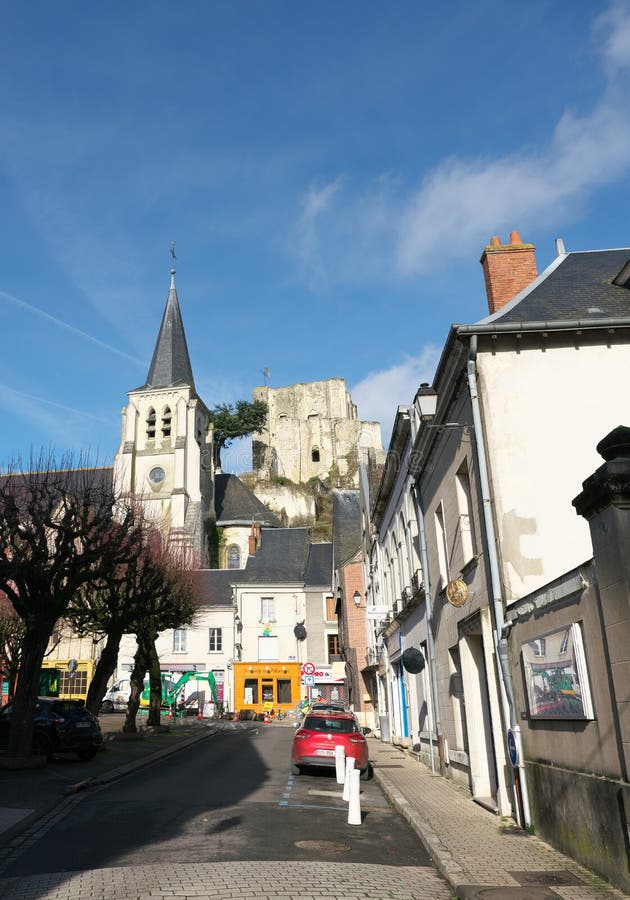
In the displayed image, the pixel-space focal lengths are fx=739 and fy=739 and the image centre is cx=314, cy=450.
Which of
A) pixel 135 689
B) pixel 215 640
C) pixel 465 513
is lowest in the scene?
pixel 135 689

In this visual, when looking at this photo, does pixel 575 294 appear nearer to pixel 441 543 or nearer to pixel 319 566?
pixel 441 543

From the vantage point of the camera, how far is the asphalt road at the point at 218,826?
7.14 meters

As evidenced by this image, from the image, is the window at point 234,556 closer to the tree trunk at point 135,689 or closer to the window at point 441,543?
the tree trunk at point 135,689

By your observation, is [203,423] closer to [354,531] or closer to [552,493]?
[354,531]

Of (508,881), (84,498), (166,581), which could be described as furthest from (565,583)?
(166,581)

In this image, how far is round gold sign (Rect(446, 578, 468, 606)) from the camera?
1059cm

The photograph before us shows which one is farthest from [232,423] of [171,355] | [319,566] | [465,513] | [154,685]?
[465,513]

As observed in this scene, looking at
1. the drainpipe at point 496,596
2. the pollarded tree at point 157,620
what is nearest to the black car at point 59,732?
the pollarded tree at point 157,620

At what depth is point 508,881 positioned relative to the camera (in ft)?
20.1

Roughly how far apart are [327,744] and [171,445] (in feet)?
156

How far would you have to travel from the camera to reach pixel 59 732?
17.4 m

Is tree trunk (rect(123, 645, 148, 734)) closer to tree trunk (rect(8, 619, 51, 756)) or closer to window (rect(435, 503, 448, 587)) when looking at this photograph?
tree trunk (rect(8, 619, 51, 756))

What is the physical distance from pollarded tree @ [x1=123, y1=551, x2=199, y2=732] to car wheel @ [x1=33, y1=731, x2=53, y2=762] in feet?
18.0

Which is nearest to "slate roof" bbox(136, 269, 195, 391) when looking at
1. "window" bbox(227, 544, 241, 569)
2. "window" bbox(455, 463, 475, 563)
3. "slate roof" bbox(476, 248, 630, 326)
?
"window" bbox(227, 544, 241, 569)
